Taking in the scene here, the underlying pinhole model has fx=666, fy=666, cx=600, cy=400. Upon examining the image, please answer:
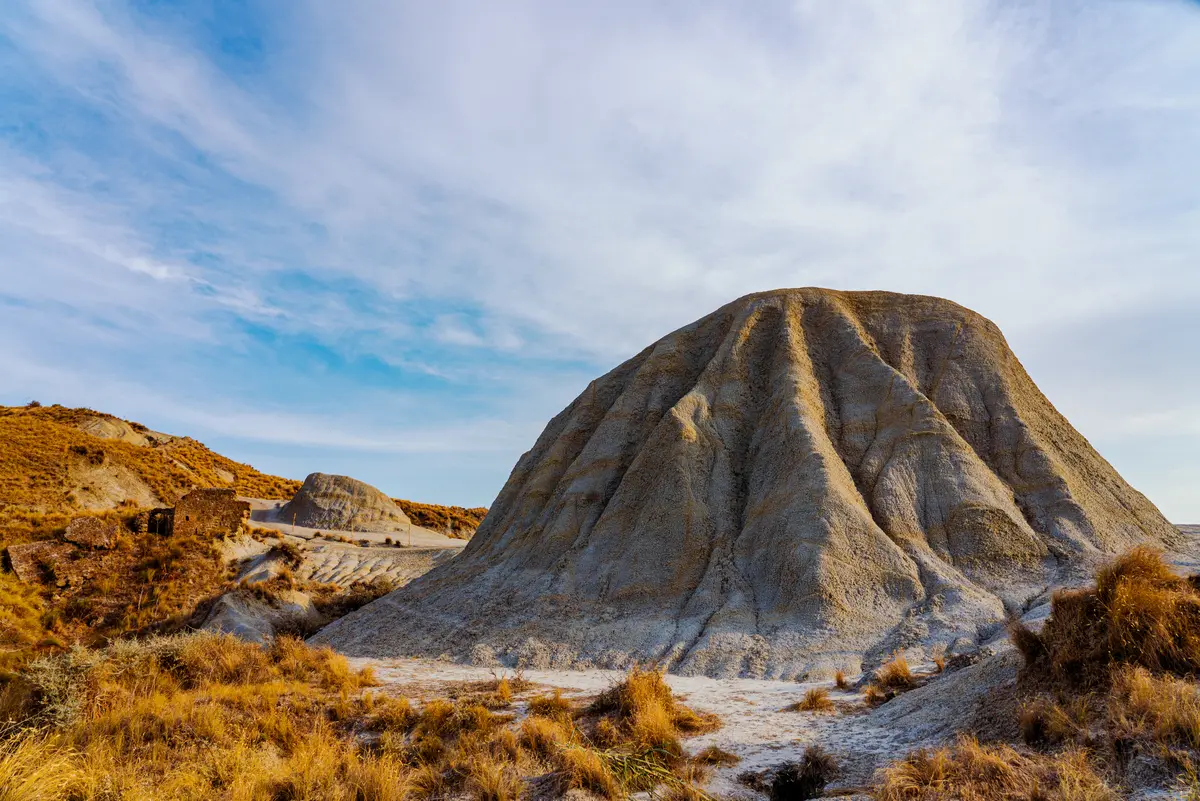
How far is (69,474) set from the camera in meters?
37.3

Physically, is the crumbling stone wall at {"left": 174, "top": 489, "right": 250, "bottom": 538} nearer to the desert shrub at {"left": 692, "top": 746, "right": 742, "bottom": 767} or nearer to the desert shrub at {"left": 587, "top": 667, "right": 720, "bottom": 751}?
the desert shrub at {"left": 587, "top": 667, "right": 720, "bottom": 751}

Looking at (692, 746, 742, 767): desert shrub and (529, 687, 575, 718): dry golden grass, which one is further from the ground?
(692, 746, 742, 767): desert shrub

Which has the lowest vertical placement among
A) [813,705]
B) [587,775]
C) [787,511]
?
[587,775]

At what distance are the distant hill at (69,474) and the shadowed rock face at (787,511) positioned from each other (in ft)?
54.6

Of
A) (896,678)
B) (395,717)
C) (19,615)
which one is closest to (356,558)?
(19,615)

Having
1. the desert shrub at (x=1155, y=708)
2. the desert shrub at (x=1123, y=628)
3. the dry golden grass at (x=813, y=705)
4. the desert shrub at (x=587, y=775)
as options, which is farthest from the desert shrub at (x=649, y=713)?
the desert shrub at (x=1155, y=708)

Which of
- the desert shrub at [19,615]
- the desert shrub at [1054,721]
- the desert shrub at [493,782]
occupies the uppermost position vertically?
the desert shrub at [1054,721]

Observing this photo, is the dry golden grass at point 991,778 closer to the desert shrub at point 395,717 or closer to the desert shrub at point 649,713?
the desert shrub at point 649,713

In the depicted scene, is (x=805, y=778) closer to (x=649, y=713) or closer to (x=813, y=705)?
(x=649, y=713)

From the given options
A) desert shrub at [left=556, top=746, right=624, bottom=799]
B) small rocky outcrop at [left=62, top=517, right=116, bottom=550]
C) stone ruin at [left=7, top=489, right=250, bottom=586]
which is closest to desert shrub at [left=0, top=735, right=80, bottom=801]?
desert shrub at [left=556, top=746, right=624, bottom=799]

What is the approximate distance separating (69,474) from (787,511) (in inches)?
1556

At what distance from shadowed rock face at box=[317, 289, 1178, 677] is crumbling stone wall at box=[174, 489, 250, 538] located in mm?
8503

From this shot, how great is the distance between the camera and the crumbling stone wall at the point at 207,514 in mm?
25812

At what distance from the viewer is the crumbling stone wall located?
2581 cm
